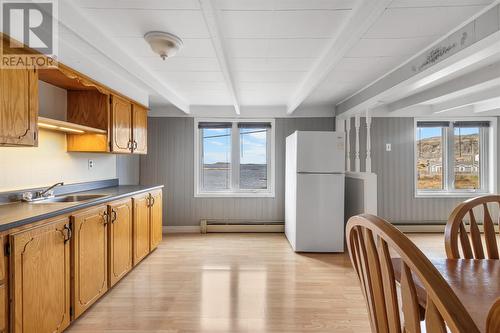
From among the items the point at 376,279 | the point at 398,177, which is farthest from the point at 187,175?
the point at 376,279

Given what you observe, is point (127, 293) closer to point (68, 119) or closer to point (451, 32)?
point (68, 119)

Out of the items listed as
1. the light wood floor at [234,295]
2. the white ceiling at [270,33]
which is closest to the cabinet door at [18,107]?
the white ceiling at [270,33]

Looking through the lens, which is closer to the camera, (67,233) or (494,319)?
(494,319)

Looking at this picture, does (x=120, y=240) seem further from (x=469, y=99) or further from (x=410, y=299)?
(x=469, y=99)

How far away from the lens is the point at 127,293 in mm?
2598

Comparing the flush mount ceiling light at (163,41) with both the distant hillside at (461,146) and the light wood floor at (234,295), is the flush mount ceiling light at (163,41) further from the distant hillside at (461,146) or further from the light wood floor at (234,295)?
the distant hillside at (461,146)

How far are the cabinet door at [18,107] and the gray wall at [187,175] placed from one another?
9.82 feet

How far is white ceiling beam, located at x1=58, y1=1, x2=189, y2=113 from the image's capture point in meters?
1.82

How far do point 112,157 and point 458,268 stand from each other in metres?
3.99

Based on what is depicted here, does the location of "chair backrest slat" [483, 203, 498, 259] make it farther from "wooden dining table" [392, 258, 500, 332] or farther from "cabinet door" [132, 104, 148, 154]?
"cabinet door" [132, 104, 148, 154]

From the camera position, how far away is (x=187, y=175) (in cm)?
496

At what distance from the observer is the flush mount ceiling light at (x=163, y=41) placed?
2.12 m

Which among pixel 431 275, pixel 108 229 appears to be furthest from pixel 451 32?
pixel 108 229

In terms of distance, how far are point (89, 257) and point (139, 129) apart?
6.46ft
